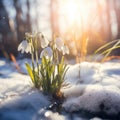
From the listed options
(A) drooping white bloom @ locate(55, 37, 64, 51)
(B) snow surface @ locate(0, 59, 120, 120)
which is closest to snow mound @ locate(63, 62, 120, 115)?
(B) snow surface @ locate(0, 59, 120, 120)

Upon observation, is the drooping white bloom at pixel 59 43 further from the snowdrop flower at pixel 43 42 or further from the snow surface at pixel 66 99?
the snow surface at pixel 66 99

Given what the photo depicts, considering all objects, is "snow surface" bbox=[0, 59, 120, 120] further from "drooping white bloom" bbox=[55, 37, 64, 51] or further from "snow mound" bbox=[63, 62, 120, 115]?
"drooping white bloom" bbox=[55, 37, 64, 51]

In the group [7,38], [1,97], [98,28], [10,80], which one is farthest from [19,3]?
[1,97]

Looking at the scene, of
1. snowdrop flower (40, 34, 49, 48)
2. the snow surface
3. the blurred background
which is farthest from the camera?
the blurred background

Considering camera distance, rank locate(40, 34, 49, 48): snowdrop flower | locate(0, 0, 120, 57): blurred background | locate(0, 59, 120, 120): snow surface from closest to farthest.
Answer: locate(0, 59, 120, 120): snow surface < locate(40, 34, 49, 48): snowdrop flower < locate(0, 0, 120, 57): blurred background

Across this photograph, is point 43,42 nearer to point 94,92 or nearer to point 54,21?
point 94,92

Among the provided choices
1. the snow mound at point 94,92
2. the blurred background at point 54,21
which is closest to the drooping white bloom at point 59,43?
the snow mound at point 94,92

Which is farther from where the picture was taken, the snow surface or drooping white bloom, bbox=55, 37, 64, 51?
drooping white bloom, bbox=55, 37, 64, 51

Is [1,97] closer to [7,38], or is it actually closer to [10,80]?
[10,80]

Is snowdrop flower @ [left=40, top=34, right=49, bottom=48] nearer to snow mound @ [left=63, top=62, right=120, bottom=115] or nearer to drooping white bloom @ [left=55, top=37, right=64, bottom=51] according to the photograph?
drooping white bloom @ [left=55, top=37, right=64, bottom=51]

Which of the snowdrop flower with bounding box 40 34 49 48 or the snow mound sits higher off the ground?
the snowdrop flower with bounding box 40 34 49 48
